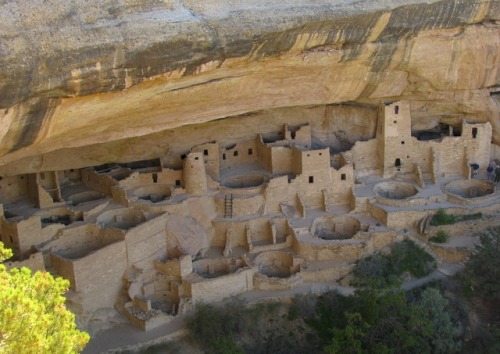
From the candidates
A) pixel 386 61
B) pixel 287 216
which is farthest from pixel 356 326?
pixel 386 61

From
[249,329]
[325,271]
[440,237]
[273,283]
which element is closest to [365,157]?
[440,237]

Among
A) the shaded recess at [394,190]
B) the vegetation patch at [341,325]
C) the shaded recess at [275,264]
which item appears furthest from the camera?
the shaded recess at [394,190]

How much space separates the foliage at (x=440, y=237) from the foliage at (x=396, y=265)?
0.32m

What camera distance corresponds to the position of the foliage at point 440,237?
13.4 metres

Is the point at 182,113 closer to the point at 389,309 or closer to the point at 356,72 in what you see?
the point at 356,72

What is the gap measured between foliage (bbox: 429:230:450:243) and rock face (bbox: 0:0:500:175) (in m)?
3.00

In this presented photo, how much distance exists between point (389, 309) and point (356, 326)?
706mm

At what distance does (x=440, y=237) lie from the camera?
13359mm

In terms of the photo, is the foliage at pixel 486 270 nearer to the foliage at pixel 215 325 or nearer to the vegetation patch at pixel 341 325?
the vegetation patch at pixel 341 325

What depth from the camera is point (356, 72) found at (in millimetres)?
12547

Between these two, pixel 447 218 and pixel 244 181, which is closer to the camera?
pixel 447 218

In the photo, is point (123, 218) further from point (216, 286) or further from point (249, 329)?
point (249, 329)

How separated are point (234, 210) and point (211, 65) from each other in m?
4.37

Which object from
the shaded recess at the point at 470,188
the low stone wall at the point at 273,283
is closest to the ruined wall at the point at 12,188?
the low stone wall at the point at 273,283
